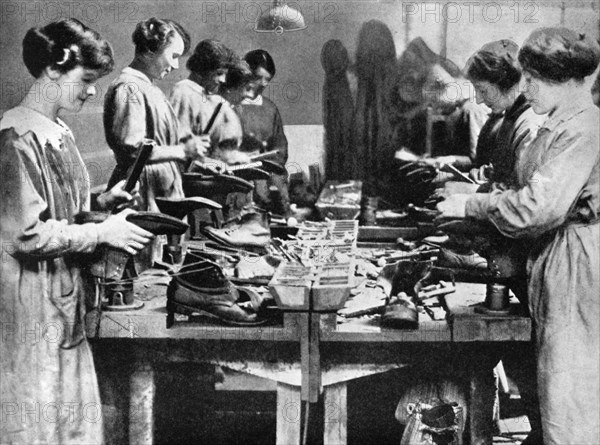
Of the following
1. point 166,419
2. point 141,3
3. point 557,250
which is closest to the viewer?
point 557,250

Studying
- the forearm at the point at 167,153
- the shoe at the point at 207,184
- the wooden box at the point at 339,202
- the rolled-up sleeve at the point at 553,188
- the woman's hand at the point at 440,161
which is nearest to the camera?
the rolled-up sleeve at the point at 553,188

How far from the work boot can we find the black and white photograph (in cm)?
1

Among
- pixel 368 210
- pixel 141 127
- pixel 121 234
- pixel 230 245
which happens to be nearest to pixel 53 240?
pixel 121 234

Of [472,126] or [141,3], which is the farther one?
[472,126]

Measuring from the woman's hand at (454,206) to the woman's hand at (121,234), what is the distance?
1.18 meters

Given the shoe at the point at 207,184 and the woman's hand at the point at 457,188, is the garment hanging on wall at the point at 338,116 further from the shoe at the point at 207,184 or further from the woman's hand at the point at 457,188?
the woman's hand at the point at 457,188

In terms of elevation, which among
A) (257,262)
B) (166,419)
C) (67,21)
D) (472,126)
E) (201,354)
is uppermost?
(67,21)

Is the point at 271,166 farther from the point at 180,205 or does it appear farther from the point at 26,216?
the point at 26,216

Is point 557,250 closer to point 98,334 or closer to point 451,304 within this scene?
point 451,304

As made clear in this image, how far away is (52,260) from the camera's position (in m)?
3.65

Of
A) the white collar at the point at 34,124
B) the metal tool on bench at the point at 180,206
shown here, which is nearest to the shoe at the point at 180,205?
the metal tool on bench at the point at 180,206

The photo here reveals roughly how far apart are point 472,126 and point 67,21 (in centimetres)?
178

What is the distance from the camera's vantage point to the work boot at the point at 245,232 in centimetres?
407

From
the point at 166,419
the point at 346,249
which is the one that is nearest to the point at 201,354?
the point at 166,419
